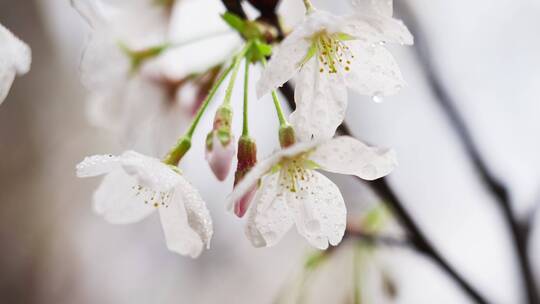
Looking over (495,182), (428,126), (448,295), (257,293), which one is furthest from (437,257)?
(257,293)

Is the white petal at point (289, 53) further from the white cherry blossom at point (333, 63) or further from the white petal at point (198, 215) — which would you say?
the white petal at point (198, 215)

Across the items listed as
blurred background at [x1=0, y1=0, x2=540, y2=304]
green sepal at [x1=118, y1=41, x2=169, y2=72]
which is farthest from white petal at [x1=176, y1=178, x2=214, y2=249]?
blurred background at [x1=0, y1=0, x2=540, y2=304]

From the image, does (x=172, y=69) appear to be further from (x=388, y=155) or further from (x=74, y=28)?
(x=74, y=28)

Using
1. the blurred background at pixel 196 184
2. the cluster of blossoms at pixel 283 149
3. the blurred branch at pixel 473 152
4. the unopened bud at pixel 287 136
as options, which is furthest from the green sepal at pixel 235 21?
the blurred background at pixel 196 184

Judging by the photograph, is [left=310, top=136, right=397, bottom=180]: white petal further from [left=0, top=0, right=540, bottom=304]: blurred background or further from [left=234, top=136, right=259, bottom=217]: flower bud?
[left=0, top=0, right=540, bottom=304]: blurred background

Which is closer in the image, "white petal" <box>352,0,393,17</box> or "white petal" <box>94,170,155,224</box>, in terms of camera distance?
"white petal" <box>352,0,393,17</box>

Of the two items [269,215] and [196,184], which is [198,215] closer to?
[269,215]
